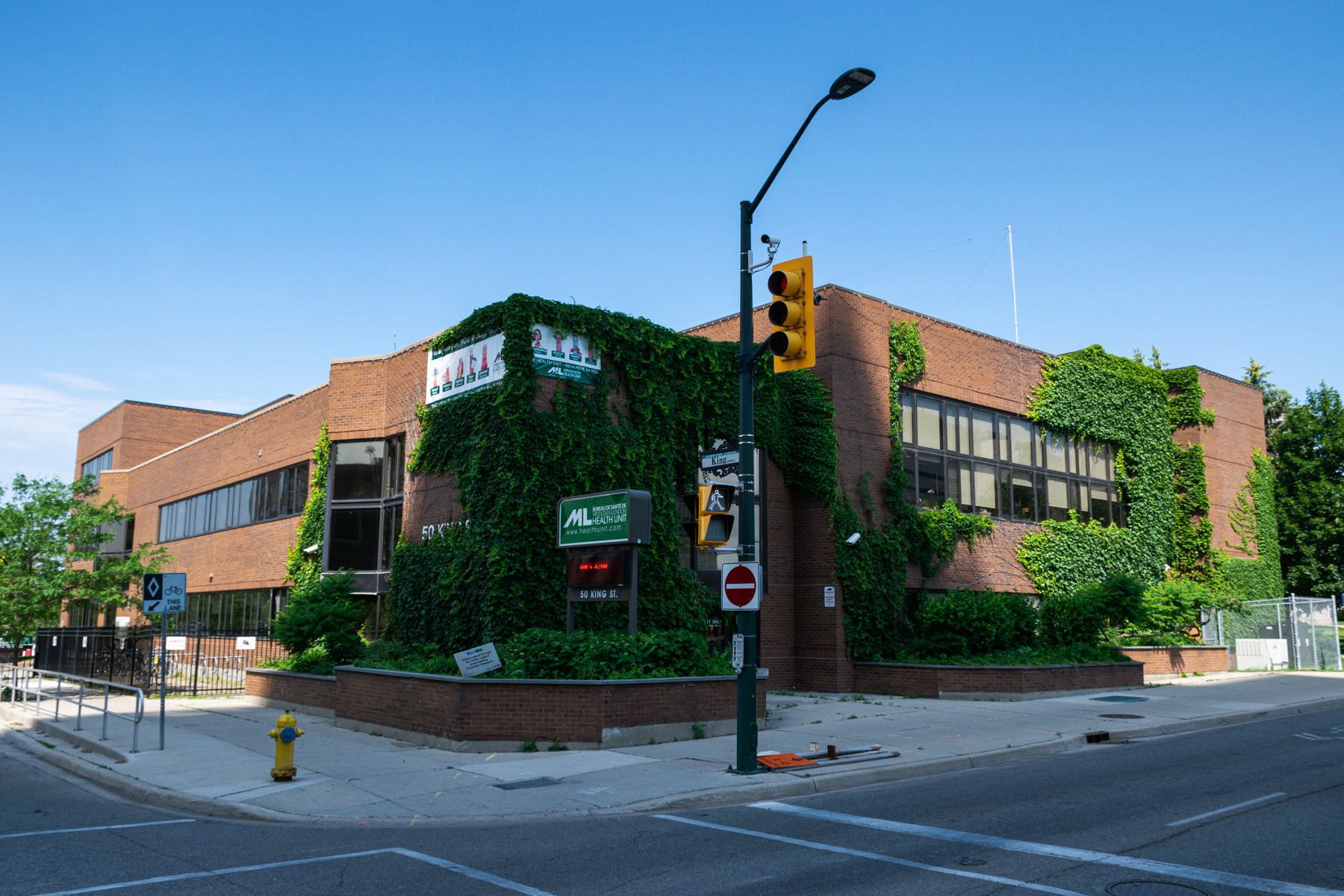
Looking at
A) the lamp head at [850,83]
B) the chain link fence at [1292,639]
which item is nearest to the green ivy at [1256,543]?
the chain link fence at [1292,639]

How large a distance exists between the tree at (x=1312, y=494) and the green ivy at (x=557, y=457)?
3244 cm

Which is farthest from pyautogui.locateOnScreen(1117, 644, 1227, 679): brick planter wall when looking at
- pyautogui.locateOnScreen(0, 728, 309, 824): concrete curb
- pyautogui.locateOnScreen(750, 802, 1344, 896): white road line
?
pyautogui.locateOnScreen(0, 728, 309, 824): concrete curb

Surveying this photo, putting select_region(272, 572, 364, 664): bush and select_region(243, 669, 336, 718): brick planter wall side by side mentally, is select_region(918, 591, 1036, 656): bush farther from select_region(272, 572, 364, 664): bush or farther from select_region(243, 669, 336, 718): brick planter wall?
select_region(243, 669, 336, 718): brick planter wall

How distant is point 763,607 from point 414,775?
13.2 m

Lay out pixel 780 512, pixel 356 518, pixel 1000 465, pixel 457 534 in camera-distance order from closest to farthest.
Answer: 1. pixel 457 534
2. pixel 780 512
3. pixel 356 518
4. pixel 1000 465

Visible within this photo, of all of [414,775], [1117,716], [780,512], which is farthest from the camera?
[780,512]

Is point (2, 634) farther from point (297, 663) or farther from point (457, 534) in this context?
point (457, 534)

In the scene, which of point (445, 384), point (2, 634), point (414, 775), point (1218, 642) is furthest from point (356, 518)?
point (1218, 642)

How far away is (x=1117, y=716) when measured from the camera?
17844mm

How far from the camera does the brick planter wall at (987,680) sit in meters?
21.4

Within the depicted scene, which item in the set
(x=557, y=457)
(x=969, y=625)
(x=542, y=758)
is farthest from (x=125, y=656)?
(x=969, y=625)

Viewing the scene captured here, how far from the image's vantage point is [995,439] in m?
28.9

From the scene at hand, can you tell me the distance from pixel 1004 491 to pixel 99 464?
5172 cm

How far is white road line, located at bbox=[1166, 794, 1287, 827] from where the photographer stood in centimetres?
866
